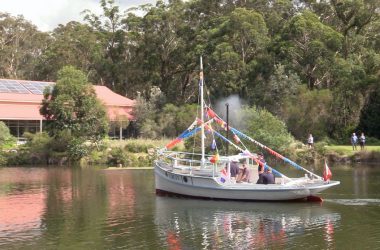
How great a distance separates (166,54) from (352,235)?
6784cm

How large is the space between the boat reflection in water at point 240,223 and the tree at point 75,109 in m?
29.8

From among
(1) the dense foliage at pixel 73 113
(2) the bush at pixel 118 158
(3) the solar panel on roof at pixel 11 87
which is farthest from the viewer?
(3) the solar panel on roof at pixel 11 87

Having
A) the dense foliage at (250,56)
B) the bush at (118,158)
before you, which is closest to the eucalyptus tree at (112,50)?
the dense foliage at (250,56)

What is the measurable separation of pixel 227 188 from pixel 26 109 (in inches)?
1846

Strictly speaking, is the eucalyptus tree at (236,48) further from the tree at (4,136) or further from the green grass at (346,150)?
the tree at (4,136)

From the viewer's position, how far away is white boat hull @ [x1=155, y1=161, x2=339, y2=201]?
30.0 meters

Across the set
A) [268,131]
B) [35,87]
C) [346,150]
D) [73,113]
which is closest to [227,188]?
[268,131]

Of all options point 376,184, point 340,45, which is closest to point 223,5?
point 340,45

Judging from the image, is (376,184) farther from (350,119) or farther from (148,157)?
(350,119)

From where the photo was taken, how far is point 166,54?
8806 cm

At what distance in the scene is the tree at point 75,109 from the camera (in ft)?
196

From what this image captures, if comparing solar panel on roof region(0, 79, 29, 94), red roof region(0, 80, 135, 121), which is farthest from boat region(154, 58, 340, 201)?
solar panel on roof region(0, 79, 29, 94)

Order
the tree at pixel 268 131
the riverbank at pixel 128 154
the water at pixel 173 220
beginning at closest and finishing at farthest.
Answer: the water at pixel 173 220
the tree at pixel 268 131
the riverbank at pixel 128 154

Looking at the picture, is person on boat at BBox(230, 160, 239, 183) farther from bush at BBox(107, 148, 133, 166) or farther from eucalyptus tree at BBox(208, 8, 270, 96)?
eucalyptus tree at BBox(208, 8, 270, 96)
